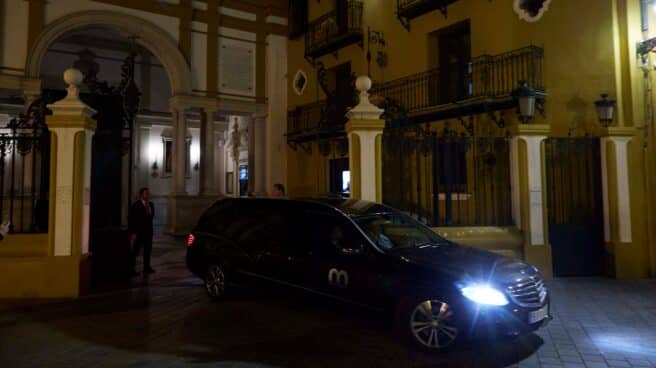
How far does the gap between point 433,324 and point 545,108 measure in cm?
736

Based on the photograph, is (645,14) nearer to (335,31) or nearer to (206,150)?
(335,31)

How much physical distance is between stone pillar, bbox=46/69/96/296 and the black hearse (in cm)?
197

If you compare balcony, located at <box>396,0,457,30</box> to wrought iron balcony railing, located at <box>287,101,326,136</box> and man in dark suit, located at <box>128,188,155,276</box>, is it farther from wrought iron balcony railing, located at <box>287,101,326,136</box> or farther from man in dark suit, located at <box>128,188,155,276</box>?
man in dark suit, located at <box>128,188,155,276</box>

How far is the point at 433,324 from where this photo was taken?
4.39 metres

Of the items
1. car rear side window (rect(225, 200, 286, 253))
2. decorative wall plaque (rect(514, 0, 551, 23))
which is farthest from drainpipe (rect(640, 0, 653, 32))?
car rear side window (rect(225, 200, 286, 253))

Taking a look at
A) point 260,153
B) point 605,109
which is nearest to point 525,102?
point 605,109

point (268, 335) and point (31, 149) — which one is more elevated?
point (31, 149)

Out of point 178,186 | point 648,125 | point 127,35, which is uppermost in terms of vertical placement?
point 127,35

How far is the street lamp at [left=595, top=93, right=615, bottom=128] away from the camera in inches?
334

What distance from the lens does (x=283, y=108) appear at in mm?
17969

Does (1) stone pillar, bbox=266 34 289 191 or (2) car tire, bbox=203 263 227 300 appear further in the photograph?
(1) stone pillar, bbox=266 34 289 191

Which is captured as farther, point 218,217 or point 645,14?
point 645,14

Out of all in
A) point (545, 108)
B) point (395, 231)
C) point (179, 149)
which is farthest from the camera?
point (179, 149)

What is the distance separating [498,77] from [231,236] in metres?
7.69
